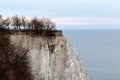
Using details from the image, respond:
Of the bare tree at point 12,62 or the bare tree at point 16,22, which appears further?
the bare tree at point 16,22

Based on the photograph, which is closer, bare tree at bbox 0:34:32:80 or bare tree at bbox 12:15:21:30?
bare tree at bbox 0:34:32:80

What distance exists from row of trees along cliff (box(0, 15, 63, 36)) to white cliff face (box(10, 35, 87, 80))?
37cm

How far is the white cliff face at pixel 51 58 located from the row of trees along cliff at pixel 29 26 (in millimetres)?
375

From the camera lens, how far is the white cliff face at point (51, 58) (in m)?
29.2

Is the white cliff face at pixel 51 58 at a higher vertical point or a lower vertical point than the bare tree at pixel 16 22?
lower

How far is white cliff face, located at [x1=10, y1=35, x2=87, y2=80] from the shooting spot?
29156 mm

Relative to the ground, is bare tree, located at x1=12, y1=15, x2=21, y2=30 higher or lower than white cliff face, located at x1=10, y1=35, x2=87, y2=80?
higher

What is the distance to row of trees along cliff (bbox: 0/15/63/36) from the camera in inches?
1180

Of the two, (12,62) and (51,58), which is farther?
(51,58)

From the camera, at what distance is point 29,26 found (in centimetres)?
3162

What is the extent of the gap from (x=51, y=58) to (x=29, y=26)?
3442 mm

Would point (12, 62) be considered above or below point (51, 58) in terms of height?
above

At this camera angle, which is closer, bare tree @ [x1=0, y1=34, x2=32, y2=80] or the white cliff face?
bare tree @ [x1=0, y1=34, x2=32, y2=80]

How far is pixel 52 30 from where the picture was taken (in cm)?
3036
